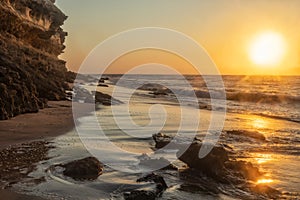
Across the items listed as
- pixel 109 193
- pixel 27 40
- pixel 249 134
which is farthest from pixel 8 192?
pixel 27 40

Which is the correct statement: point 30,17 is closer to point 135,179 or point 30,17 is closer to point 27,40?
point 27,40

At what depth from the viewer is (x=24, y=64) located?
19828 mm

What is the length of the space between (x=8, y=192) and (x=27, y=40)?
26.4m

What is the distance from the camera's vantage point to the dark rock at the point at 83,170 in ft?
25.3

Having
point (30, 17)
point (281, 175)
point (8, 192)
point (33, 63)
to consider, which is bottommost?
point (8, 192)

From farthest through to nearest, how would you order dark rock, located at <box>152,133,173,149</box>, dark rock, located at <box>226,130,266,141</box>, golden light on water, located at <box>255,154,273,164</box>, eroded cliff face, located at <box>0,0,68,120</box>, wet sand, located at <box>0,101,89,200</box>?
dark rock, located at <box>226,130,266,141</box>
eroded cliff face, located at <box>0,0,68,120</box>
dark rock, located at <box>152,133,173,149</box>
golden light on water, located at <box>255,154,273,164</box>
wet sand, located at <box>0,101,89,200</box>

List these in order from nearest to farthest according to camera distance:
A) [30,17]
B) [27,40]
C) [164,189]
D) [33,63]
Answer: [164,189] < [33,63] < [27,40] < [30,17]

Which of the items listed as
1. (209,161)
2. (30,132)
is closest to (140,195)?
(209,161)

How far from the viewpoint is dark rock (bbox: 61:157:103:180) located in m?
7.71

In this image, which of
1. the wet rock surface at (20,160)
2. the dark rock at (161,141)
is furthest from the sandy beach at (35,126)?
the dark rock at (161,141)

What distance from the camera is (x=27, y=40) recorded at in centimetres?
3064

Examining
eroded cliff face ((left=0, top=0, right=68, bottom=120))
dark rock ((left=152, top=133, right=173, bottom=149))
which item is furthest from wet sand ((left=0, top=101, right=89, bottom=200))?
dark rock ((left=152, top=133, right=173, bottom=149))

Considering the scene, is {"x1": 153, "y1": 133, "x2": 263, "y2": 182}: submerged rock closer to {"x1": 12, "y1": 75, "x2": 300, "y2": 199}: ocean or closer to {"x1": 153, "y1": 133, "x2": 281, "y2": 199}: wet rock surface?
{"x1": 153, "y1": 133, "x2": 281, "y2": 199}: wet rock surface

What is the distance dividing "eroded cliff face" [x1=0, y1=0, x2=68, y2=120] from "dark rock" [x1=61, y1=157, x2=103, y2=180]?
6302 millimetres
